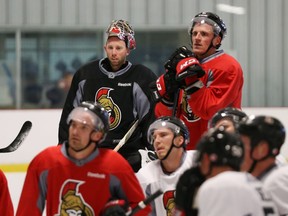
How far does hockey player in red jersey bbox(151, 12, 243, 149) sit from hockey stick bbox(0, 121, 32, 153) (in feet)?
3.86

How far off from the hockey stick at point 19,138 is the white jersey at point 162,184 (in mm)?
1307

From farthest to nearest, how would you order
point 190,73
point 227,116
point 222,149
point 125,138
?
point 125,138 < point 190,73 < point 227,116 < point 222,149

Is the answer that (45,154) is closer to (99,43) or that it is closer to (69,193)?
(69,193)

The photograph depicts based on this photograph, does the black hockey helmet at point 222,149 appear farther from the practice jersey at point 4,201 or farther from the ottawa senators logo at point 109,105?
the ottawa senators logo at point 109,105

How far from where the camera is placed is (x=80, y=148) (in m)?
4.29

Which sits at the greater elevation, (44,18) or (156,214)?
(44,18)

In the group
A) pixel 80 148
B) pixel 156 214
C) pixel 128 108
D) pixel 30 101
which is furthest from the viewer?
pixel 30 101

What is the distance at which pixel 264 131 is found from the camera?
3.65 m

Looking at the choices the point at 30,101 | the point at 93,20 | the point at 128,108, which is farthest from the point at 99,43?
the point at 128,108

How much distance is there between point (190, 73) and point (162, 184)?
45 centimetres

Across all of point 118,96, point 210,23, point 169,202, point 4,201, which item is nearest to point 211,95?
point 210,23

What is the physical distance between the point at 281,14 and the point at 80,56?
4.05ft

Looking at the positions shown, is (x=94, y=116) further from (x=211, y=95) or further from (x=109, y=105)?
(x=109, y=105)

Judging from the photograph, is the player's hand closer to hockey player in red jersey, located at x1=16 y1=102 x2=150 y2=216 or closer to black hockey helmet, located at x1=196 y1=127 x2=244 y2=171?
hockey player in red jersey, located at x1=16 y1=102 x2=150 y2=216
